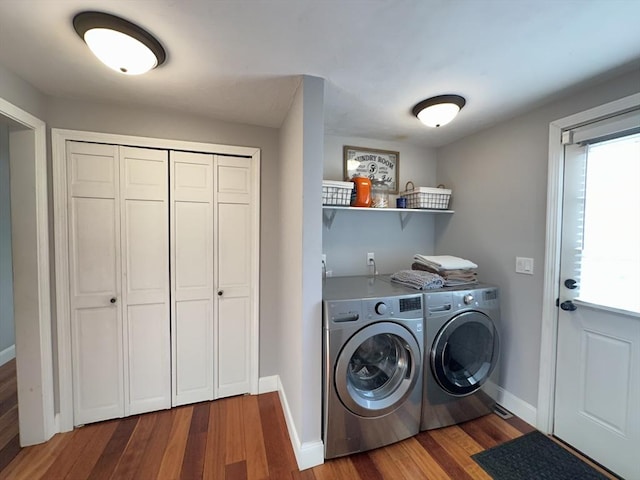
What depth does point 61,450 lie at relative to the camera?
1.57m

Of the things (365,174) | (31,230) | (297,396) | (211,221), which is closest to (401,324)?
(297,396)

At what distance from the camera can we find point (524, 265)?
187cm

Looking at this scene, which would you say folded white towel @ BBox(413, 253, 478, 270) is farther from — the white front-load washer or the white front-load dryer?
the white front-load washer

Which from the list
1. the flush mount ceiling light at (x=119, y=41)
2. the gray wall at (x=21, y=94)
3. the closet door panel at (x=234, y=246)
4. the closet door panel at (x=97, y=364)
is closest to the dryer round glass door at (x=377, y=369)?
the closet door panel at (x=234, y=246)

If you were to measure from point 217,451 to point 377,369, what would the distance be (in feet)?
3.72

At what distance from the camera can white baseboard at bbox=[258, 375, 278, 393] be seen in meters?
2.17

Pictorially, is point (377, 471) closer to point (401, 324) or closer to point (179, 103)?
point (401, 324)

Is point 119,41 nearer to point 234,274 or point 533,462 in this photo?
point 234,274

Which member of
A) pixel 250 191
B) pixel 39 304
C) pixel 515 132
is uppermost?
pixel 515 132

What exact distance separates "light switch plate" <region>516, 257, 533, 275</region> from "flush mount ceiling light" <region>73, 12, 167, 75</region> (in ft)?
8.49

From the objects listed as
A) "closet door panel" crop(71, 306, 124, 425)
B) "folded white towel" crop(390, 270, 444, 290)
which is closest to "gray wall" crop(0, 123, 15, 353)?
"closet door panel" crop(71, 306, 124, 425)

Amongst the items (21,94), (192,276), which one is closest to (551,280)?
(192,276)

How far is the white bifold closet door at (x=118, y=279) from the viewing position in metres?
1.75

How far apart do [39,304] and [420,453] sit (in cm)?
257
